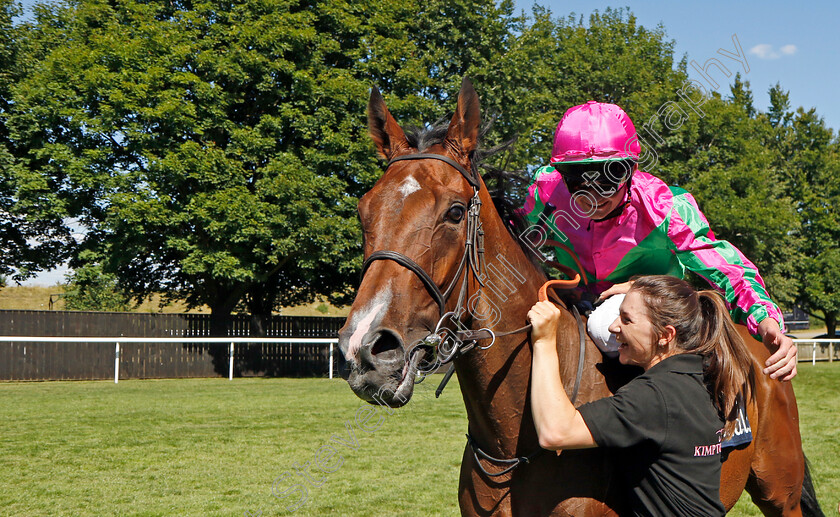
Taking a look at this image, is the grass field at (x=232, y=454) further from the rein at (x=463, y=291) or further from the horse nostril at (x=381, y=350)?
the horse nostril at (x=381, y=350)

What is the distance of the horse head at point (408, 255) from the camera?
1795mm

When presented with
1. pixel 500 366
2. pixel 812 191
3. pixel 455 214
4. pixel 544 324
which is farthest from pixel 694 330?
pixel 812 191

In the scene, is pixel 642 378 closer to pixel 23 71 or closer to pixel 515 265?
pixel 515 265

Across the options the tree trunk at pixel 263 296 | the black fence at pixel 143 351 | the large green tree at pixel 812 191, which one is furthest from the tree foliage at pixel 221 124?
the large green tree at pixel 812 191

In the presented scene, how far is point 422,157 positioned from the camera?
85.4 inches

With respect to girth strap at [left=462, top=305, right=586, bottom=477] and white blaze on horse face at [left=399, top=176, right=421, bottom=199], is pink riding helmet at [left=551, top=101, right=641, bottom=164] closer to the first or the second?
girth strap at [left=462, top=305, right=586, bottom=477]

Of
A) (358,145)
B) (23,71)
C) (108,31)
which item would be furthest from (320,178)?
(23,71)

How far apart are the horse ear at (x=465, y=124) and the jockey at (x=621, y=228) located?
60 cm

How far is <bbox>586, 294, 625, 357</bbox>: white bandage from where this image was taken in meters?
2.43

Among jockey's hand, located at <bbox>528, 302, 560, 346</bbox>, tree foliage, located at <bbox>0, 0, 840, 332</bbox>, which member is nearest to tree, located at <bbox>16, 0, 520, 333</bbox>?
tree foliage, located at <bbox>0, 0, 840, 332</bbox>

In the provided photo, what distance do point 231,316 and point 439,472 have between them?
1363 cm

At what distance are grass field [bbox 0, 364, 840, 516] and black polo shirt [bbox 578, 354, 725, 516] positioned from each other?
0.88 metres

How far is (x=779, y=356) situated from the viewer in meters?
2.43

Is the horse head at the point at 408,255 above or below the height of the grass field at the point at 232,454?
above
